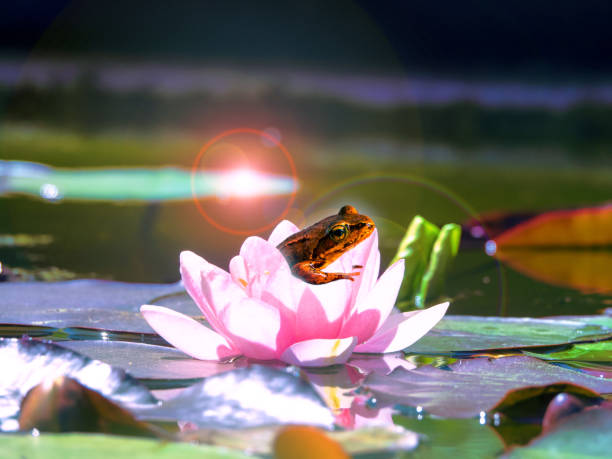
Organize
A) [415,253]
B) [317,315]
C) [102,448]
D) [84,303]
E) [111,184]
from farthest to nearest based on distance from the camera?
1. [111,184]
2. [415,253]
3. [84,303]
4. [317,315]
5. [102,448]

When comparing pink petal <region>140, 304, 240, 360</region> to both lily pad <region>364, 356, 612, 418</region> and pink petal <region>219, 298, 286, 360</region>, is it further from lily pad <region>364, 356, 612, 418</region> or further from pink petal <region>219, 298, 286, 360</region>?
lily pad <region>364, 356, 612, 418</region>

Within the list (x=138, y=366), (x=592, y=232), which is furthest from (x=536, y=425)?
(x=592, y=232)

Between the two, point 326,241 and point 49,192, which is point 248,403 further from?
point 49,192

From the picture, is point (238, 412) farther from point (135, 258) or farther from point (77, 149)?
point (77, 149)

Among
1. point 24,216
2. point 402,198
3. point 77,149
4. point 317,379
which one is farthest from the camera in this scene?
point 77,149

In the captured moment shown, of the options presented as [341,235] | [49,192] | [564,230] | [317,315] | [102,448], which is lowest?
[102,448]

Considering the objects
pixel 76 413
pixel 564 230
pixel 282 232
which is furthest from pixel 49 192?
pixel 76 413
